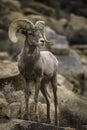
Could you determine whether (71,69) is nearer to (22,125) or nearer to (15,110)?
(15,110)

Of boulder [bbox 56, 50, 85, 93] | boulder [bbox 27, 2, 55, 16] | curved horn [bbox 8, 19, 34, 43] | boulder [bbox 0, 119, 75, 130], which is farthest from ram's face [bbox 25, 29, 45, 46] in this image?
boulder [bbox 27, 2, 55, 16]

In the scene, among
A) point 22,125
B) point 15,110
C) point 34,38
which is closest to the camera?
point 22,125

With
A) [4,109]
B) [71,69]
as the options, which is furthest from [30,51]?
[71,69]

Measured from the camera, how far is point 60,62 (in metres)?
29.1

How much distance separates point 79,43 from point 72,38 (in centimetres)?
75

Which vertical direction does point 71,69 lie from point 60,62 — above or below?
below

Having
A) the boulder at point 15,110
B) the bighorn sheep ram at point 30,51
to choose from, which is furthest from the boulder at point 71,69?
the bighorn sheep ram at point 30,51

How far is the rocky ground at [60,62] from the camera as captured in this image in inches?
615

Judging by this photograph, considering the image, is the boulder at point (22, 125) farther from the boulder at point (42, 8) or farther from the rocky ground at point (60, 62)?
the boulder at point (42, 8)

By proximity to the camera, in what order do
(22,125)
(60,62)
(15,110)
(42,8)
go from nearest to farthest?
(22,125) → (15,110) → (60,62) → (42,8)

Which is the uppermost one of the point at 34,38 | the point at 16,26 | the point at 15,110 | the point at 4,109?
the point at 16,26

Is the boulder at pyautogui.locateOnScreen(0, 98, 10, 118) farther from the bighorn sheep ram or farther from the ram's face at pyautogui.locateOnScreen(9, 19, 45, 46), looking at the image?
the ram's face at pyautogui.locateOnScreen(9, 19, 45, 46)

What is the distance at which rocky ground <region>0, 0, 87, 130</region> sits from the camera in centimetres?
1562

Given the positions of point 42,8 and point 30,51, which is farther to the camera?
point 42,8
